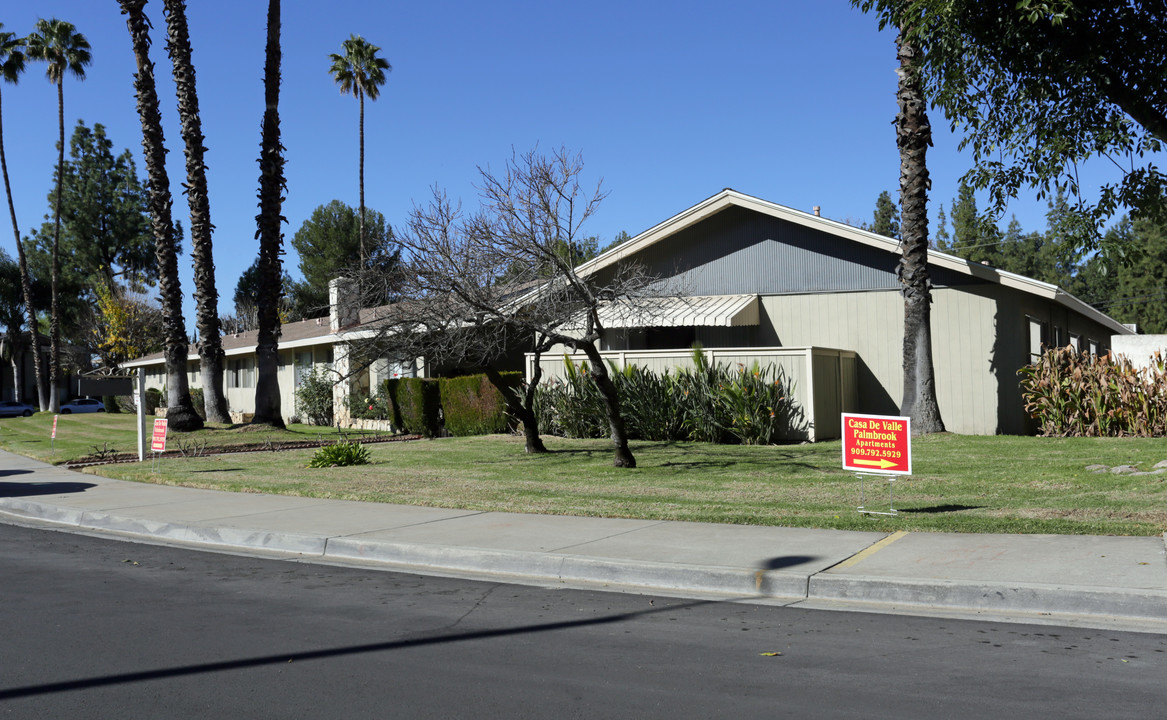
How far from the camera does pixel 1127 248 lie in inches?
465

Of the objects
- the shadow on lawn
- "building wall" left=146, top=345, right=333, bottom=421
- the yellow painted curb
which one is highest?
"building wall" left=146, top=345, right=333, bottom=421

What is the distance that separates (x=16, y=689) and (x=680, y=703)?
3548 millimetres

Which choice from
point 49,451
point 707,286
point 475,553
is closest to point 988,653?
point 475,553

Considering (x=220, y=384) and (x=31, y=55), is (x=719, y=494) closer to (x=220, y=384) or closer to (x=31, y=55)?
(x=220, y=384)

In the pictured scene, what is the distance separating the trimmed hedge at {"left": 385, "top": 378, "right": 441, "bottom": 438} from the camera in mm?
24094

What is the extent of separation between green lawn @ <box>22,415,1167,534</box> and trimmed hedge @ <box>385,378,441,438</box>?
3.70 meters

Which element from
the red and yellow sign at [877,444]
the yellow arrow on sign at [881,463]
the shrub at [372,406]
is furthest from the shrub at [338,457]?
the yellow arrow on sign at [881,463]

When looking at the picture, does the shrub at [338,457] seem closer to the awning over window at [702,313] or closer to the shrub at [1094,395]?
the awning over window at [702,313]

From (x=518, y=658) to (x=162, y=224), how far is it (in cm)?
2322

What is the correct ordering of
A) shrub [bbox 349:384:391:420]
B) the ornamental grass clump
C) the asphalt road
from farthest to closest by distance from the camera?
shrub [bbox 349:384:391:420] → the ornamental grass clump → the asphalt road

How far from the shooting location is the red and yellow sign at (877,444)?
9.66m

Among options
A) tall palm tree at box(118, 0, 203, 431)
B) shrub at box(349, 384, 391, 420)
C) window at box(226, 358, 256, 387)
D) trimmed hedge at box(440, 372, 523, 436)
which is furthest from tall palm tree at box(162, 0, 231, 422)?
window at box(226, 358, 256, 387)

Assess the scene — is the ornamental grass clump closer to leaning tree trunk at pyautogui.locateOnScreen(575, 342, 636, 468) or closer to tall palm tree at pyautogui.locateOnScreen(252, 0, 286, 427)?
leaning tree trunk at pyautogui.locateOnScreen(575, 342, 636, 468)

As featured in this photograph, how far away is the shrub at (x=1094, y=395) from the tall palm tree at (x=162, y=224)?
2012 cm
